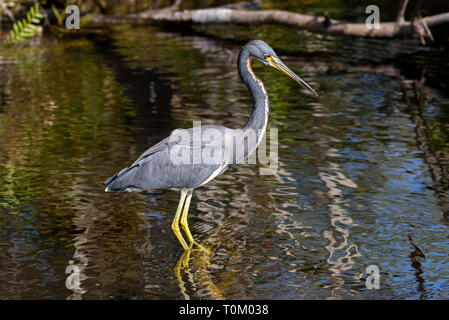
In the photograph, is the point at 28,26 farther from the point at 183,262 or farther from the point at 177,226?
the point at 183,262

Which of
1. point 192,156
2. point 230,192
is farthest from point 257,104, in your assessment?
point 230,192

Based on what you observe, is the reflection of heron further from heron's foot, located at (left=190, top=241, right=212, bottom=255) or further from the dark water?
the dark water

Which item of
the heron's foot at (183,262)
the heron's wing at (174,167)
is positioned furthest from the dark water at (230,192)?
the heron's wing at (174,167)

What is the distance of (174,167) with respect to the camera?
6.70 metres

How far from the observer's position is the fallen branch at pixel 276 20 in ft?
47.8

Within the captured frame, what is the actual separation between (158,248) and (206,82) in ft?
23.8

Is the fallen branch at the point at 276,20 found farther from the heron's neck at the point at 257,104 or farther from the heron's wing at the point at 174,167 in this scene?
the heron's wing at the point at 174,167

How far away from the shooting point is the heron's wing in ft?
21.8

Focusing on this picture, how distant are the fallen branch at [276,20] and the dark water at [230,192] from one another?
839 mm

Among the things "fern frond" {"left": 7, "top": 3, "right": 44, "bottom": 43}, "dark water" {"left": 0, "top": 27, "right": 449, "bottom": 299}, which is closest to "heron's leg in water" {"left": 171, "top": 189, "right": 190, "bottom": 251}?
"dark water" {"left": 0, "top": 27, "right": 449, "bottom": 299}

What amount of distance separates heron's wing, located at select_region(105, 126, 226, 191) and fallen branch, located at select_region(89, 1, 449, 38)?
860 centimetres
